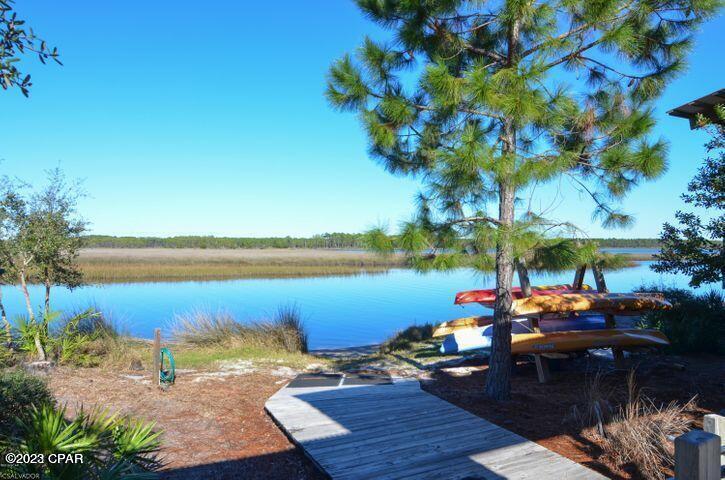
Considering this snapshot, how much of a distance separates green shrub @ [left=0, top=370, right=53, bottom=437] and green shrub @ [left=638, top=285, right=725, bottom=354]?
29.0 ft

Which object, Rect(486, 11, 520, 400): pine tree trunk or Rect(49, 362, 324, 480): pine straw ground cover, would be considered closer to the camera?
Rect(49, 362, 324, 480): pine straw ground cover

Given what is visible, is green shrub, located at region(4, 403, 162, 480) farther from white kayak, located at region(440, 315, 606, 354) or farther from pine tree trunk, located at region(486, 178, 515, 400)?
white kayak, located at region(440, 315, 606, 354)

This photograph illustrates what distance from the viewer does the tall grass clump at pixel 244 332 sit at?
1082cm

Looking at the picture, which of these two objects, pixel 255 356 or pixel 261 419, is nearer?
pixel 261 419

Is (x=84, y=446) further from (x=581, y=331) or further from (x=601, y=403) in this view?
(x=581, y=331)

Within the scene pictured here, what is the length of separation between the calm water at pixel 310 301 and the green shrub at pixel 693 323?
2910mm

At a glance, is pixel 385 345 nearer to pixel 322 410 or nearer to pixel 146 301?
pixel 322 410

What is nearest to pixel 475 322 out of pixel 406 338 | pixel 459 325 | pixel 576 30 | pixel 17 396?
pixel 459 325

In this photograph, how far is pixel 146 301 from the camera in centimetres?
2270

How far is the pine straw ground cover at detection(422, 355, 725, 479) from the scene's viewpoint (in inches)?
159

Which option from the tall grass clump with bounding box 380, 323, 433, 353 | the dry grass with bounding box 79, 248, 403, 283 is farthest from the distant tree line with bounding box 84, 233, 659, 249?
the tall grass clump with bounding box 380, 323, 433, 353

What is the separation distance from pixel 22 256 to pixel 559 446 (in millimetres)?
9040

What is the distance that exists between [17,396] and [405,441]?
324 centimetres

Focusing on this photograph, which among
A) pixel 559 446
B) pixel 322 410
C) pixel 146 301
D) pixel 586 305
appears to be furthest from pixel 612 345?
pixel 146 301
